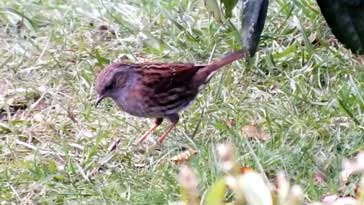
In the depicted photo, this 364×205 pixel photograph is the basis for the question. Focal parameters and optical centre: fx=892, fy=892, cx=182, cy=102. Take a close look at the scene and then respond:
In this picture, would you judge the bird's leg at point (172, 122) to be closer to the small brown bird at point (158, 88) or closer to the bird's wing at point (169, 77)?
the small brown bird at point (158, 88)

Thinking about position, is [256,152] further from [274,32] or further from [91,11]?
[91,11]

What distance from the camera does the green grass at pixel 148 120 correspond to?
3.45 metres

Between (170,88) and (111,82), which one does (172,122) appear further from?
(111,82)

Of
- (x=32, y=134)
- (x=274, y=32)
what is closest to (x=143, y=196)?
(x=32, y=134)

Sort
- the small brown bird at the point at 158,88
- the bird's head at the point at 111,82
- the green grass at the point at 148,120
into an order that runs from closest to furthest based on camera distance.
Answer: the green grass at the point at 148,120
the small brown bird at the point at 158,88
the bird's head at the point at 111,82

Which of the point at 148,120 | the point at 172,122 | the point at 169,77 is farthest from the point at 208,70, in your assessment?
the point at 148,120

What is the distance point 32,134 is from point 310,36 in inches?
61.7

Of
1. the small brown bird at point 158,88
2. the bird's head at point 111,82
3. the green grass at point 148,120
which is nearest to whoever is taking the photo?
the green grass at point 148,120

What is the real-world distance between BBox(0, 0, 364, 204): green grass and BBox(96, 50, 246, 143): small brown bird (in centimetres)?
13

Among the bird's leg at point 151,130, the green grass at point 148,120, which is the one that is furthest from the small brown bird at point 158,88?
the green grass at point 148,120

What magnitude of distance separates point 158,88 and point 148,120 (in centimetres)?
31

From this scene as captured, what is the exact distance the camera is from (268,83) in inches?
170

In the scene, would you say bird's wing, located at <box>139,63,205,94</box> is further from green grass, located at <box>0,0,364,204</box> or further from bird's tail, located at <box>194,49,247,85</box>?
green grass, located at <box>0,0,364,204</box>

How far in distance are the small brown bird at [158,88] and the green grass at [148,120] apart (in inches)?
5.3
